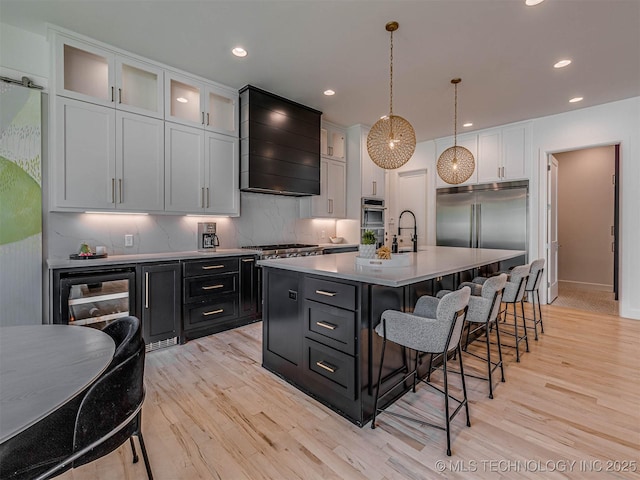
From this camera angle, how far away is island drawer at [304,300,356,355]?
1.89m

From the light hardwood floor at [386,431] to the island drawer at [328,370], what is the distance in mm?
130

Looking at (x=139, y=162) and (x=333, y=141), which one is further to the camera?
(x=333, y=141)

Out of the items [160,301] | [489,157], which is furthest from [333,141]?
[160,301]

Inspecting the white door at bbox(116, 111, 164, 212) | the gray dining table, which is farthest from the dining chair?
the white door at bbox(116, 111, 164, 212)

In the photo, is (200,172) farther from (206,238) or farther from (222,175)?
(206,238)

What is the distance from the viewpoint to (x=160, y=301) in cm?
302

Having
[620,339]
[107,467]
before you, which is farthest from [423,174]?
[107,467]

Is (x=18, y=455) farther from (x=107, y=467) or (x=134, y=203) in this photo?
(x=134, y=203)

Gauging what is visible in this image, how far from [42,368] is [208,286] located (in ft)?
7.93

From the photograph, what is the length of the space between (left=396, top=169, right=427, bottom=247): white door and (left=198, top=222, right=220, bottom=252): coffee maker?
3.62 metres

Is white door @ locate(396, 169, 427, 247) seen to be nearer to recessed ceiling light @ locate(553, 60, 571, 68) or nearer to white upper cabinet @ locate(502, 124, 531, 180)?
white upper cabinet @ locate(502, 124, 531, 180)

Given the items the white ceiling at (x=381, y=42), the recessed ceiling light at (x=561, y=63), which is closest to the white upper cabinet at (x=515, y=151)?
the white ceiling at (x=381, y=42)

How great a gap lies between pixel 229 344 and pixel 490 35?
379cm

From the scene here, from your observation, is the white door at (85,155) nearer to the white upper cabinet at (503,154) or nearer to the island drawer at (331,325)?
the island drawer at (331,325)
